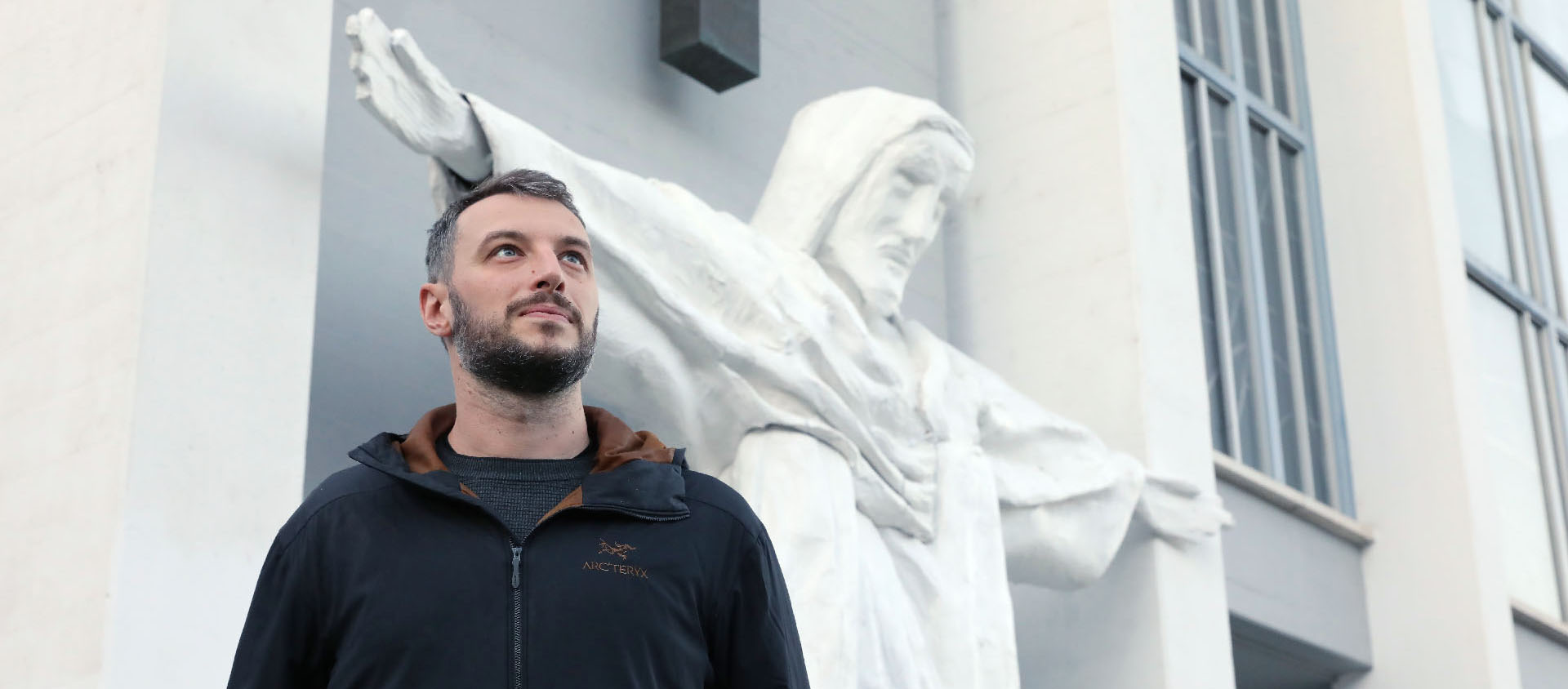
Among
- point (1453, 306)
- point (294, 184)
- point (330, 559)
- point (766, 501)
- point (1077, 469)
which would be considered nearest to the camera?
point (330, 559)

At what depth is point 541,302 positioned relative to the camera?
2182 mm

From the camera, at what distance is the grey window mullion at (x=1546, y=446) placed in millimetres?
10195

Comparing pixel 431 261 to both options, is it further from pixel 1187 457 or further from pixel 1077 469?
pixel 1187 457

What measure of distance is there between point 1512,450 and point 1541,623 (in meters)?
1.10

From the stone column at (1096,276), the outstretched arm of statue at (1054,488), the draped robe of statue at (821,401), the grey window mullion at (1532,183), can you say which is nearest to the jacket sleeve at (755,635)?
the draped robe of statue at (821,401)

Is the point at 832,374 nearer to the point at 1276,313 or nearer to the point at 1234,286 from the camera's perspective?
the point at 1234,286

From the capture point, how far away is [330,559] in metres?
2.09

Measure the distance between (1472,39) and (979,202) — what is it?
4.58 m

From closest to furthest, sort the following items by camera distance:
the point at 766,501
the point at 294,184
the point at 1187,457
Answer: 1. the point at 294,184
2. the point at 766,501
3. the point at 1187,457

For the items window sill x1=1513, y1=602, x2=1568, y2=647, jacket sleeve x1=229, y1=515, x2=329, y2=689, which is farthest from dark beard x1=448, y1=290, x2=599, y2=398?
window sill x1=1513, y1=602, x2=1568, y2=647

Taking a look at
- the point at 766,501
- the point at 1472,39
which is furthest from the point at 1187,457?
the point at 1472,39

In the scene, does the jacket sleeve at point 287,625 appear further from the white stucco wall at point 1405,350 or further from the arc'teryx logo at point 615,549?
the white stucco wall at point 1405,350

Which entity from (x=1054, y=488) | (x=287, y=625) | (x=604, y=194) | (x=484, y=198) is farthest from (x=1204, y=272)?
(x=287, y=625)

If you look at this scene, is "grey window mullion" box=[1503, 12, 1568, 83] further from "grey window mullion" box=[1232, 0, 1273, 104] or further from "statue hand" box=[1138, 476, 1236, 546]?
"statue hand" box=[1138, 476, 1236, 546]
